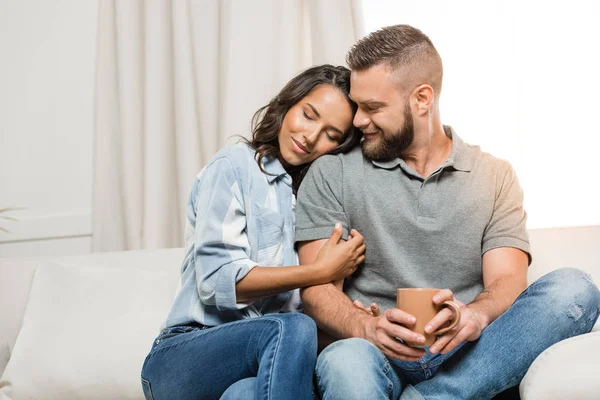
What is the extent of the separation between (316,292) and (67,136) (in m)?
1.86

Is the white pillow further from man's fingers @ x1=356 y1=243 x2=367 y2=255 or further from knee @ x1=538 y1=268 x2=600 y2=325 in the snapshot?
knee @ x1=538 y1=268 x2=600 y2=325

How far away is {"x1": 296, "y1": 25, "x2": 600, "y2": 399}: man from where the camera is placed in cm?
154

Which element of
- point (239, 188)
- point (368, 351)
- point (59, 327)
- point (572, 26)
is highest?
point (572, 26)

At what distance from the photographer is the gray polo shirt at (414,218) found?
69.7 inches

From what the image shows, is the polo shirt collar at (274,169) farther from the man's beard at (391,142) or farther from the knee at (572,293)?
the knee at (572,293)

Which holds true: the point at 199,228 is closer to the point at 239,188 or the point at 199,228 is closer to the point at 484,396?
the point at 239,188

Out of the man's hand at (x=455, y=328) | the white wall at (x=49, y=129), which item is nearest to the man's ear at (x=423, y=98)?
the man's hand at (x=455, y=328)

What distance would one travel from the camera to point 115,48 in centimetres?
291

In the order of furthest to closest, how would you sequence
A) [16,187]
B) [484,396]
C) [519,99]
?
[16,187] < [519,99] < [484,396]

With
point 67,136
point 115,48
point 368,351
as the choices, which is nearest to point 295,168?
point 368,351

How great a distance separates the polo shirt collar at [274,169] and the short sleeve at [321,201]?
61mm

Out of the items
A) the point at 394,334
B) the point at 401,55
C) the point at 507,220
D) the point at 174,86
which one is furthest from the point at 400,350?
the point at 174,86

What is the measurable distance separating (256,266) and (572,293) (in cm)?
68

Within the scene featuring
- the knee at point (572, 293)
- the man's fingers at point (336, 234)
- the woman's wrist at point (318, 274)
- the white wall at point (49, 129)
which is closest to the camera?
the knee at point (572, 293)
